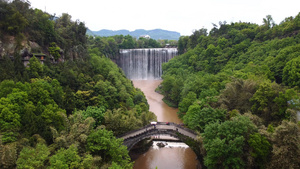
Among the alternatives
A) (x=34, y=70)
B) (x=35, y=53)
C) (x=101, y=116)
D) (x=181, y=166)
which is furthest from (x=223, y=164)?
(x=35, y=53)

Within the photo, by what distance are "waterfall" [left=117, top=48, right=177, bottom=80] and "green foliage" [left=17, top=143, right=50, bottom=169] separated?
53.7 metres

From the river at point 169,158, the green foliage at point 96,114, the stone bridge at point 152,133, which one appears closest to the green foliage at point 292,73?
the stone bridge at point 152,133

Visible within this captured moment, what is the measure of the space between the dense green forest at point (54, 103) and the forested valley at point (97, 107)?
8 centimetres

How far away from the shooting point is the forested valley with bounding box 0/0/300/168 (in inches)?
596

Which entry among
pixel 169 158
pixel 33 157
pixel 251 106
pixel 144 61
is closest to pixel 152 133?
pixel 169 158

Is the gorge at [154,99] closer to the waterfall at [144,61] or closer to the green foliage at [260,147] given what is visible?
the waterfall at [144,61]

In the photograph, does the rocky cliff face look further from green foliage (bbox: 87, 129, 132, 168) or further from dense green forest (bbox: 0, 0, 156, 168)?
green foliage (bbox: 87, 129, 132, 168)

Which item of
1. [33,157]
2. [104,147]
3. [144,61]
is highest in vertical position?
[144,61]

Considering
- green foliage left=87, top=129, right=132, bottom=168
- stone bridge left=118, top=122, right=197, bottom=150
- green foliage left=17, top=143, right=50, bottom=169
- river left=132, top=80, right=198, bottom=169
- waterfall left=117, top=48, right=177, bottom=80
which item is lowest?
river left=132, top=80, right=198, bottom=169

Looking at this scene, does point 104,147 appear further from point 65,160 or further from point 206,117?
point 206,117

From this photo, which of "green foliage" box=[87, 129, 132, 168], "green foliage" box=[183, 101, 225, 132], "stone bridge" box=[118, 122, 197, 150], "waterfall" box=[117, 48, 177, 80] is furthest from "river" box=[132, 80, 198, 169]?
"waterfall" box=[117, 48, 177, 80]

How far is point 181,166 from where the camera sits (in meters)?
23.3

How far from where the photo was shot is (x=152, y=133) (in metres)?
22.8

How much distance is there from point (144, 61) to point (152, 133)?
46464 millimetres
